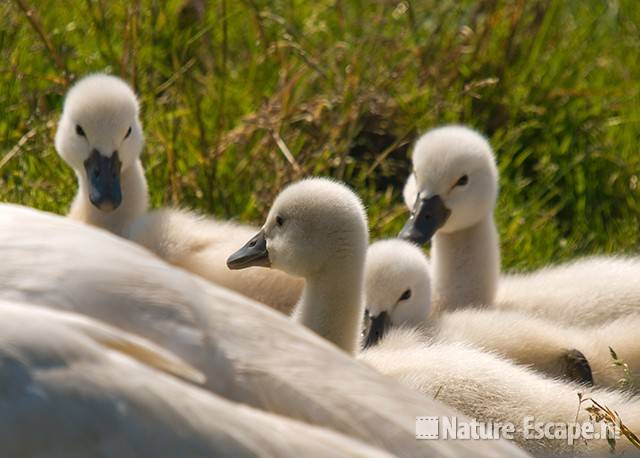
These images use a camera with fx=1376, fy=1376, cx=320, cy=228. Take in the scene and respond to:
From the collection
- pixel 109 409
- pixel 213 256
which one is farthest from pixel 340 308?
pixel 109 409

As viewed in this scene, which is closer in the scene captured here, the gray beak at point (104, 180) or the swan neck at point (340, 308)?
the swan neck at point (340, 308)

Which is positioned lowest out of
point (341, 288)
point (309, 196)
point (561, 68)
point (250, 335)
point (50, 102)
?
point (250, 335)

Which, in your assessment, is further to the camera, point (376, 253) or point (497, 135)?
point (497, 135)

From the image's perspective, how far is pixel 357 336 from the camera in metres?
3.96

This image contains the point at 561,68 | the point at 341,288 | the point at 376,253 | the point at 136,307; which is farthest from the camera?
the point at 561,68

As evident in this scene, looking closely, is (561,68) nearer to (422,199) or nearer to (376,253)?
(422,199)

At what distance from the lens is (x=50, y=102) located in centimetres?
577

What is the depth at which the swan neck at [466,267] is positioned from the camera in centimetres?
474

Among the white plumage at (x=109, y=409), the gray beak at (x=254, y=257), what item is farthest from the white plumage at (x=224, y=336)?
the gray beak at (x=254, y=257)

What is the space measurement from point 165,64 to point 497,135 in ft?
4.88

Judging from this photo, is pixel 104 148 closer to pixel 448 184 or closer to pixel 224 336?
pixel 448 184

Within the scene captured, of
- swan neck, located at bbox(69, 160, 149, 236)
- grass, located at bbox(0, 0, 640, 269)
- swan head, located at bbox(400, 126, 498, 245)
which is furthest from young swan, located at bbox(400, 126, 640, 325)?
swan neck, located at bbox(69, 160, 149, 236)

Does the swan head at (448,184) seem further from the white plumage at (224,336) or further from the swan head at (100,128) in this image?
the white plumage at (224,336)

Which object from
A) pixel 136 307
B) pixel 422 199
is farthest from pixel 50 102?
pixel 136 307
